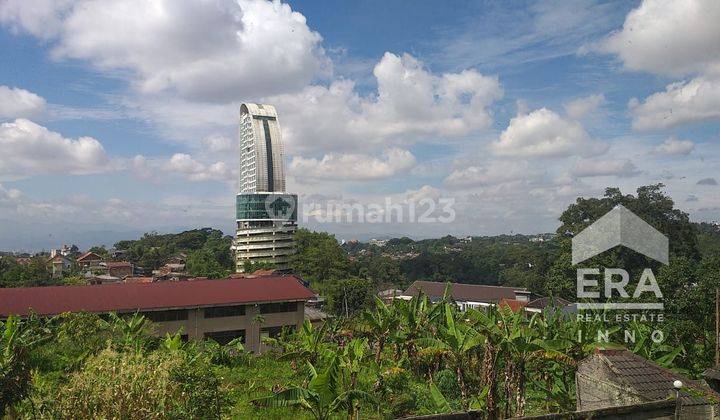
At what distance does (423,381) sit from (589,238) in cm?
3077

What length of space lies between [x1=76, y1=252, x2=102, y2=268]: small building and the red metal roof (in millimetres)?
74169

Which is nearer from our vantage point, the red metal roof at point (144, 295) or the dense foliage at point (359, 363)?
the dense foliage at point (359, 363)

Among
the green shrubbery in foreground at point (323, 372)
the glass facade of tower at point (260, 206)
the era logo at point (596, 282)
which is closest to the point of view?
the green shrubbery in foreground at point (323, 372)

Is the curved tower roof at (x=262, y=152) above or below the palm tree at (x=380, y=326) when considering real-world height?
above

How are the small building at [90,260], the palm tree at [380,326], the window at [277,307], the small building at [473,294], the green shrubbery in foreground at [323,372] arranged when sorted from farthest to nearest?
the small building at [90,260]
the small building at [473,294]
the window at [277,307]
the palm tree at [380,326]
the green shrubbery in foreground at [323,372]

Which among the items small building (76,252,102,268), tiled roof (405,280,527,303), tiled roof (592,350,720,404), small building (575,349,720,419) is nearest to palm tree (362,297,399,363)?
small building (575,349,720,419)

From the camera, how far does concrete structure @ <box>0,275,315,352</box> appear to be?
80.6 ft

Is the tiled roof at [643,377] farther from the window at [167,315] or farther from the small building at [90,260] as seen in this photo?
the small building at [90,260]

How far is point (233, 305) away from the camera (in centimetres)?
2856

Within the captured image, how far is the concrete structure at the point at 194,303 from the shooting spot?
80.6 feet

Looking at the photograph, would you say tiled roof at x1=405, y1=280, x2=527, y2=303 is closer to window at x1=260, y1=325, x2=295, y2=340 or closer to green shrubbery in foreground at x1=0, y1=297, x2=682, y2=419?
window at x1=260, y1=325, x2=295, y2=340

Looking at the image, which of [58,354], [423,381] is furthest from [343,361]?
[58,354]

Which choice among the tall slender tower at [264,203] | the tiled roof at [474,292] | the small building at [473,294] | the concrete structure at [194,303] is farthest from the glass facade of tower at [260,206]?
the concrete structure at [194,303]

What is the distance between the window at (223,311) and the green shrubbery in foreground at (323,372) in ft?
23.9
